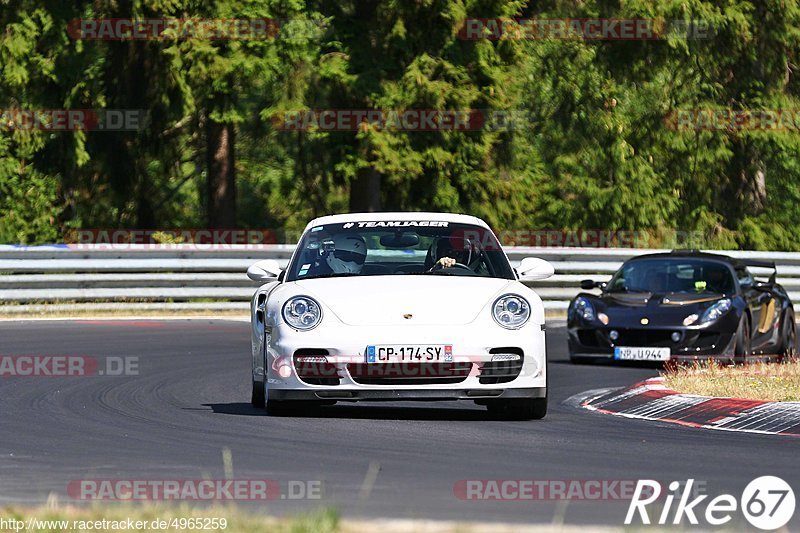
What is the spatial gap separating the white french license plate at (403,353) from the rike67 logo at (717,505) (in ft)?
9.34

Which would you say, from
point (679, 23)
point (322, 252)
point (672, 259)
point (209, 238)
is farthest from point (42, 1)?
point (322, 252)

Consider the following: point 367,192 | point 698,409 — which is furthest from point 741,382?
point 367,192

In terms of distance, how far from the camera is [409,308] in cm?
1090

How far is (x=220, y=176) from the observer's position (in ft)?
117

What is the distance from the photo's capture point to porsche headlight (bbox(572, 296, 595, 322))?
1805 centimetres

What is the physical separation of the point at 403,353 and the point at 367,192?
2244 centimetres

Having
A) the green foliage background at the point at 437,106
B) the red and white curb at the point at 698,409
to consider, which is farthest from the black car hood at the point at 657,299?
the green foliage background at the point at 437,106

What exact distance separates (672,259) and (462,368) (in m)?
8.65

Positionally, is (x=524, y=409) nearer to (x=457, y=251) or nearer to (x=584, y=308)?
(x=457, y=251)

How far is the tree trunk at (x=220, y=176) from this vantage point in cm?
3534

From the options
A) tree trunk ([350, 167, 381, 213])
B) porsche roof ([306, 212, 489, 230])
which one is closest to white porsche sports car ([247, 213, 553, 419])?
porsche roof ([306, 212, 489, 230])
